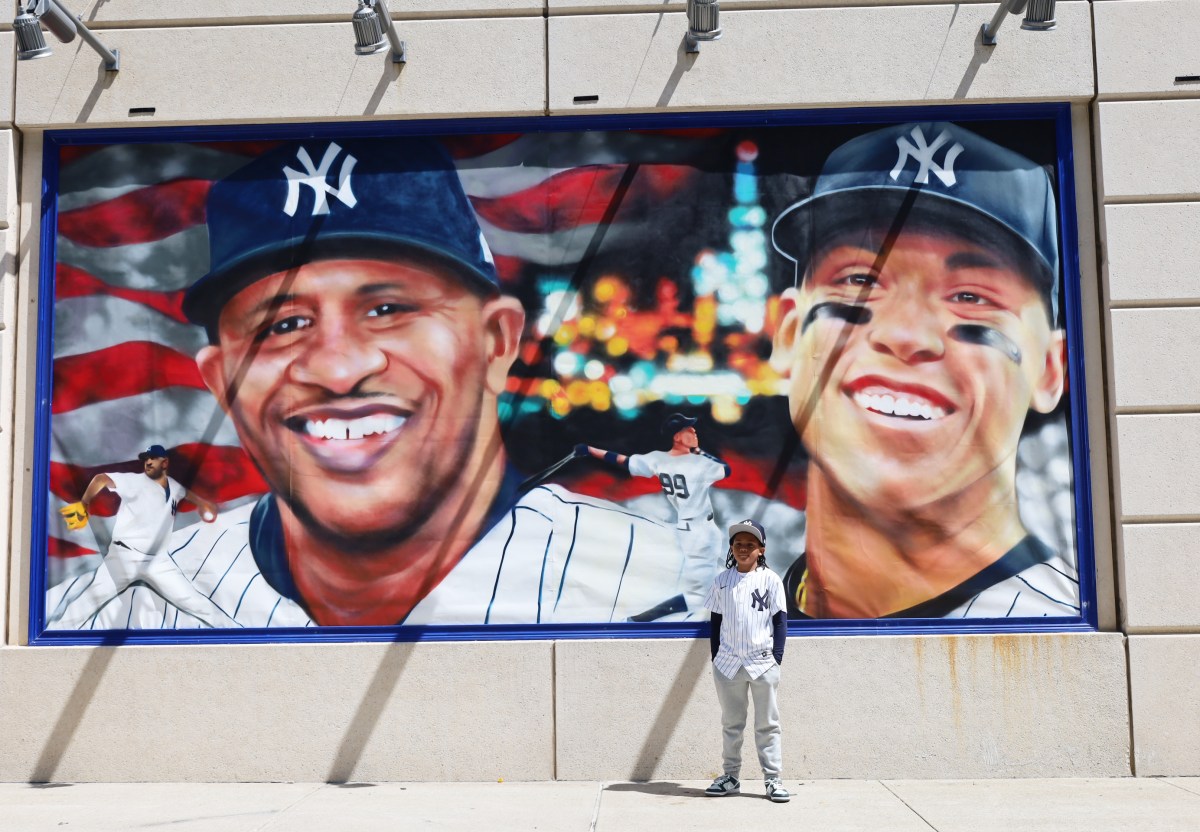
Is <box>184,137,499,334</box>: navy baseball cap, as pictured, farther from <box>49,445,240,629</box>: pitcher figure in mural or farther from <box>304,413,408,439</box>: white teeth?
<box>49,445,240,629</box>: pitcher figure in mural

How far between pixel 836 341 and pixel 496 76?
293cm

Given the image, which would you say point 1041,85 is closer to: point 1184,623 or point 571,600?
point 1184,623

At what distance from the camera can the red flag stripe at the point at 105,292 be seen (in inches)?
324

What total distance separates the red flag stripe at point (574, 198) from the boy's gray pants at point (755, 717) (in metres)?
3.20

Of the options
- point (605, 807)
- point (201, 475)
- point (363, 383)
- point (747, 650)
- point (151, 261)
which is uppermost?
point (151, 261)

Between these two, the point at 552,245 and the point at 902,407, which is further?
the point at 552,245

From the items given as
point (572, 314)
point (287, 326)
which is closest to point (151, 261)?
point (287, 326)

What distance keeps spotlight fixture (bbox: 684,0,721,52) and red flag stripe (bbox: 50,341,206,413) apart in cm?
404

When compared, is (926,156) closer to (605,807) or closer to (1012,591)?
(1012,591)

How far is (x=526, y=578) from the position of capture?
7945 millimetres

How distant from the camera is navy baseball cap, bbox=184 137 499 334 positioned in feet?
26.9

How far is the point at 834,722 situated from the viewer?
25.1ft

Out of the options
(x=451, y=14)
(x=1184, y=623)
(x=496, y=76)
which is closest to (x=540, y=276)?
(x=496, y=76)

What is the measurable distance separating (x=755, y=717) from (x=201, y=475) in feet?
13.2
